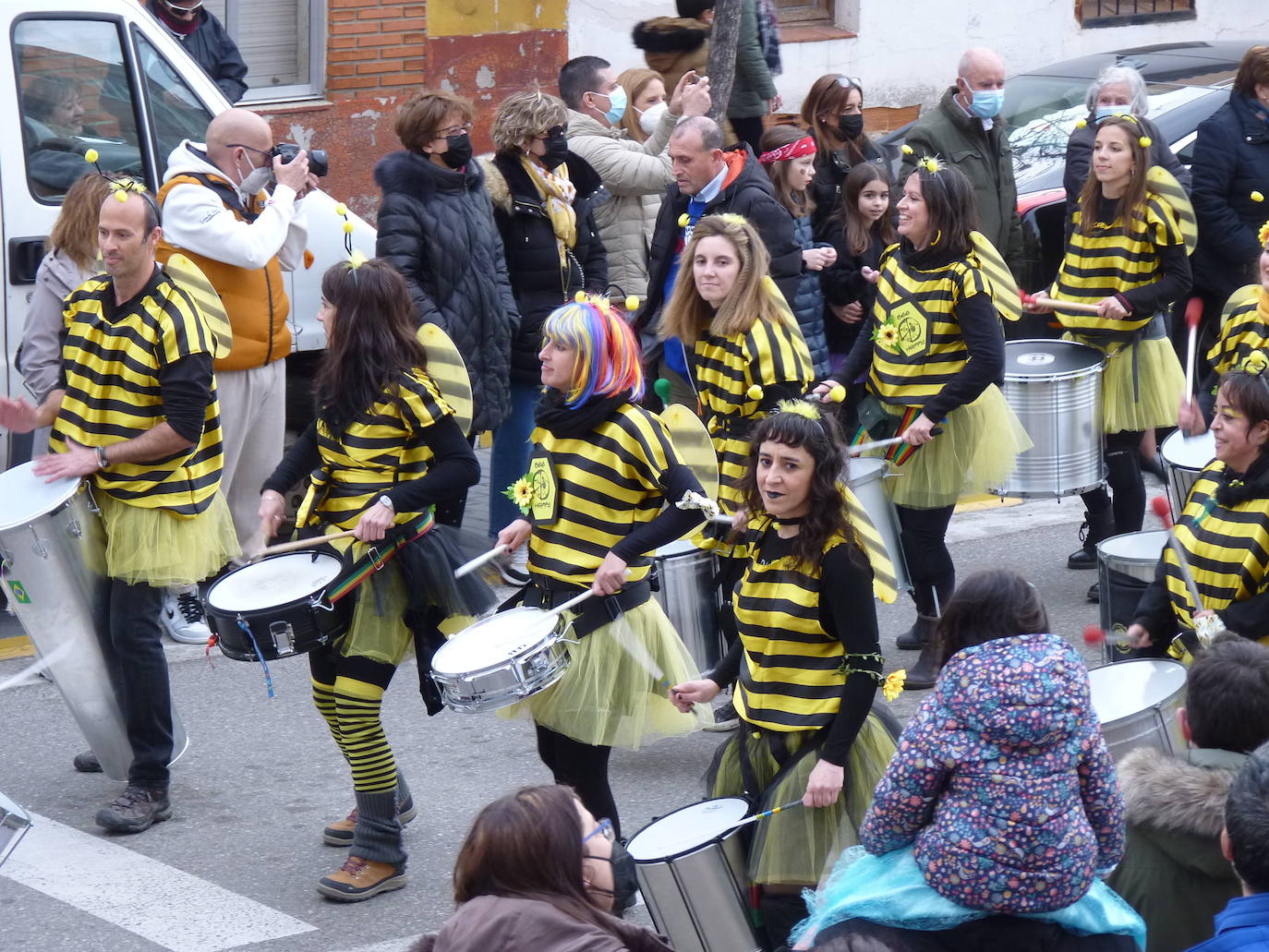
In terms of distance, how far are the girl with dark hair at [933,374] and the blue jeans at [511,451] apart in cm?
172

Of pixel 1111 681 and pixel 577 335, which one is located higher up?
pixel 577 335

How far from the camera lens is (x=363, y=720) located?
477 centimetres

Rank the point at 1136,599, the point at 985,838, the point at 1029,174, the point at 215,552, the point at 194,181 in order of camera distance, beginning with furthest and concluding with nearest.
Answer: the point at 1029,174, the point at 194,181, the point at 215,552, the point at 1136,599, the point at 985,838

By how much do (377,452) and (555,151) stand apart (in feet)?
9.26

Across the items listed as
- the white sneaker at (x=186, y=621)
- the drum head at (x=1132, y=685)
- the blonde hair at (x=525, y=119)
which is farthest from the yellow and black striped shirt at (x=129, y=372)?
the drum head at (x=1132, y=685)

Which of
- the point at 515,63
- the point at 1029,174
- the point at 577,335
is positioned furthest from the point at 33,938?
the point at 515,63

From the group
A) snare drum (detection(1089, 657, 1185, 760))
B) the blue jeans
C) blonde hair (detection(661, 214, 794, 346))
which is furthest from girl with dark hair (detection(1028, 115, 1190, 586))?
snare drum (detection(1089, 657, 1185, 760))

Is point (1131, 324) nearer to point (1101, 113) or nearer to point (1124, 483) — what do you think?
point (1124, 483)

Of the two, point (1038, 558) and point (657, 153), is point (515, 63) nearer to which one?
point (657, 153)

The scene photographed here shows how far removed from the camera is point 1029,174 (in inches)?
386

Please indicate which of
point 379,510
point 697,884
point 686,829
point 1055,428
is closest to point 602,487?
point 379,510

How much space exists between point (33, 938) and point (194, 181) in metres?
3.11

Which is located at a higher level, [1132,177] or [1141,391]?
[1132,177]

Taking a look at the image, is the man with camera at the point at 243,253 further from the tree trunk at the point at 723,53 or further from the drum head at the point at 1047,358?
the drum head at the point at 1047,358
